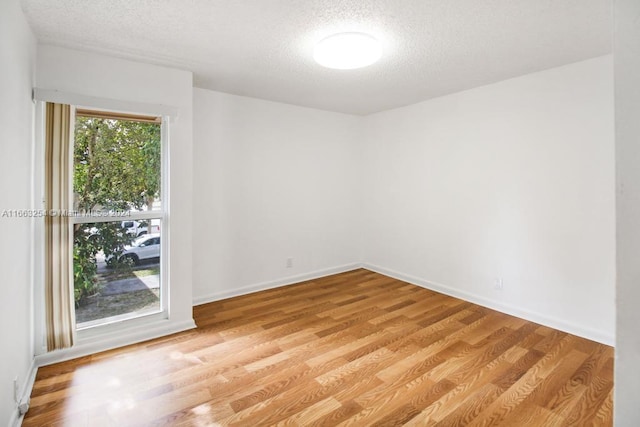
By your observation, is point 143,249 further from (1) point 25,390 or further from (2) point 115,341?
(1) point 25,390

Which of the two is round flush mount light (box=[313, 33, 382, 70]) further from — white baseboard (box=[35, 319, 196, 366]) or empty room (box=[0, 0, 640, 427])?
white baseboard (box=[35, 319, 196, 366])

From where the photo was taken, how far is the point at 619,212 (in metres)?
0.85

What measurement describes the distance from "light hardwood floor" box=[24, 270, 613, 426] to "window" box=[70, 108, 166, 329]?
50cm

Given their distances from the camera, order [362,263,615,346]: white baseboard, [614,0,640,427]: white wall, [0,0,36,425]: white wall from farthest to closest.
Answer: [362,263,615,346]: white baseboard < [0,0,36,425]: white wall < [614,0,640,427]: white wall

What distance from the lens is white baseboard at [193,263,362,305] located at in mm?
3814

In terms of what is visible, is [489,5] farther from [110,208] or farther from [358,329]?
[110,208]

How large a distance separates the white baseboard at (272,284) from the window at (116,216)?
721mm

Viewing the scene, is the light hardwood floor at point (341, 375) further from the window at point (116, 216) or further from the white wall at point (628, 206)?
the white wall at point (628, 206)

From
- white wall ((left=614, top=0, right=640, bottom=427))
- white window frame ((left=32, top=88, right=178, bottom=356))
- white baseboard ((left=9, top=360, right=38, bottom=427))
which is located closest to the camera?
white wall ((left=614, top=0, right=640, bottom=427))

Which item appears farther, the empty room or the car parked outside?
the car parked outside

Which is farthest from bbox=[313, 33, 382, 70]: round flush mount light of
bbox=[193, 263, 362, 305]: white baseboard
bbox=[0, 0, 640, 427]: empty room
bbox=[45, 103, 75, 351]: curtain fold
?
bbox=[193, 263, 362, 305]: white baseboard

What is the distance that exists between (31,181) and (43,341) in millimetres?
1230

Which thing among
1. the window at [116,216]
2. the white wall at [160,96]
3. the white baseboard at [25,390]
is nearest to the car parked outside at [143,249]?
the window at [116,216]

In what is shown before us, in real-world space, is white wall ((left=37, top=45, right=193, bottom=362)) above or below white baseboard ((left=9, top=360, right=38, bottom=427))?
above
